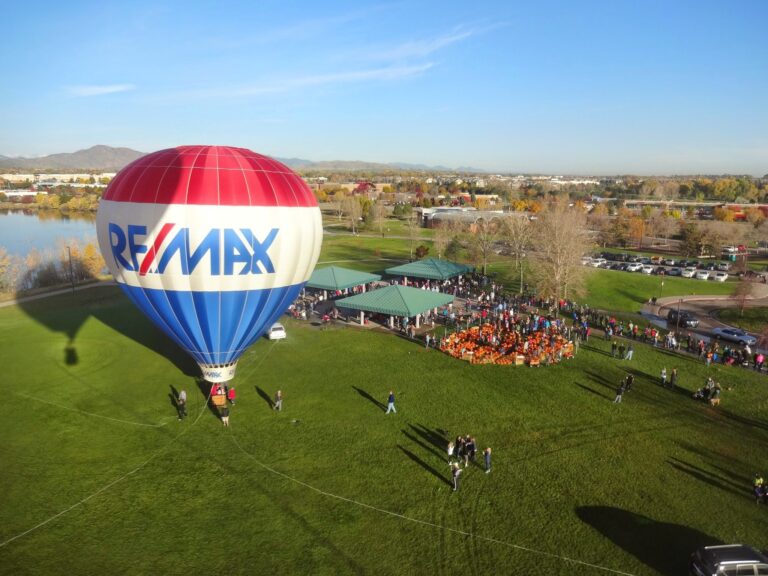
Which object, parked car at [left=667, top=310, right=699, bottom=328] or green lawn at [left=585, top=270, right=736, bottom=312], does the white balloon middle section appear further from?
green lawn at [left=585, top=270, right=736, bottom=312]

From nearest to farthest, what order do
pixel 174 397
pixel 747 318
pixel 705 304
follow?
pixel 174 397, pixel 747 318, pixel 705 304

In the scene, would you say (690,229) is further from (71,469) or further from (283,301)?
(71,469)

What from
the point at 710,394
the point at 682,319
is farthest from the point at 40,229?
the point at 710,394

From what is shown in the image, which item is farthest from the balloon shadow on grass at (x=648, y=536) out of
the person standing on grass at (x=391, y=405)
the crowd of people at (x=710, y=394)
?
the crowd of people at (x=710, y=394)

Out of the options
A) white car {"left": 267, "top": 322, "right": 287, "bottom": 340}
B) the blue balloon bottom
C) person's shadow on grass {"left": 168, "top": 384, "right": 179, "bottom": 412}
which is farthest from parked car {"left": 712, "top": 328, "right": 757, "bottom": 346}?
person's shadow on grass {"left": 168, "top": 384, "right": 179, "bottom": 412}

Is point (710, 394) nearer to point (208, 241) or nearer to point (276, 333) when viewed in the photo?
point (208, 241)

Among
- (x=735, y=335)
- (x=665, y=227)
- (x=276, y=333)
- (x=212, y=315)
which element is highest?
(x=212, y=315)
